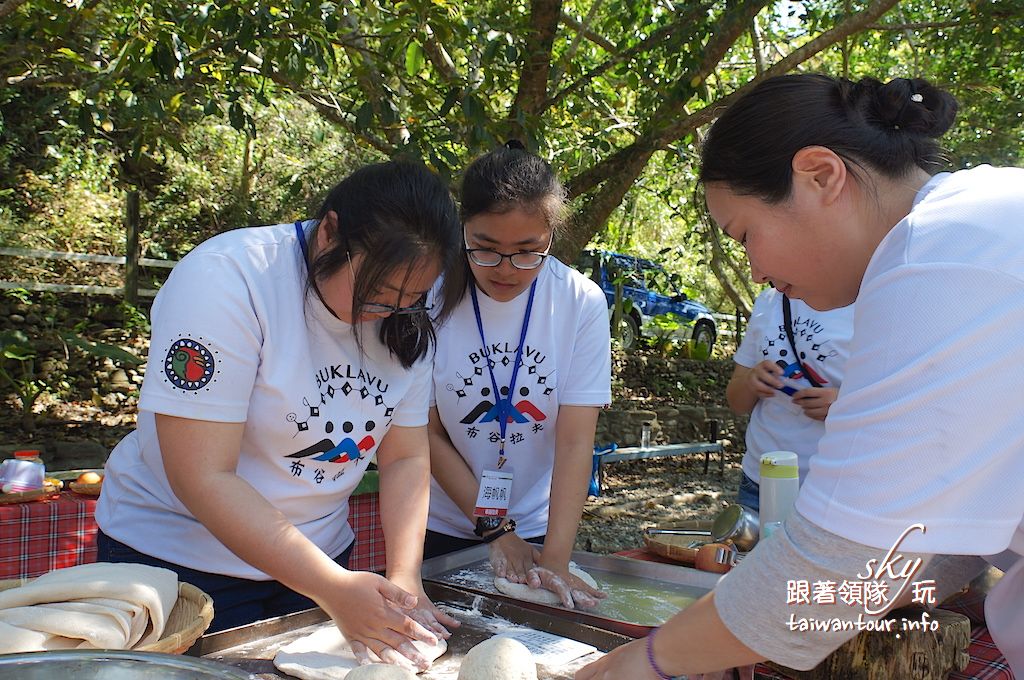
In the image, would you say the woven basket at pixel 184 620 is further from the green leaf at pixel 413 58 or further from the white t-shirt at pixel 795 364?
the green leaf at pixel 413 58

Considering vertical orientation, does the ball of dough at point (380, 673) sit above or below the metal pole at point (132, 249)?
below

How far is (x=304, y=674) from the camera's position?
57.2 inches

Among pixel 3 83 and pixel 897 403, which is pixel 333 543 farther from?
pixel 3 83

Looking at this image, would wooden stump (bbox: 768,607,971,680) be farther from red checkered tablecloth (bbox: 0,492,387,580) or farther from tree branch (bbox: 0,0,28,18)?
tree branch (bbox: 0,0,28,18)

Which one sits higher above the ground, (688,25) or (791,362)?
(688,25)

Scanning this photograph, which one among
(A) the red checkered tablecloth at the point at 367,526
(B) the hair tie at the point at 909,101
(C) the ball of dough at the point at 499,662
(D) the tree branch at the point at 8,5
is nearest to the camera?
(B) the hair tie at the point at 909,101

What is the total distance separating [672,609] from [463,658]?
1.97 ft

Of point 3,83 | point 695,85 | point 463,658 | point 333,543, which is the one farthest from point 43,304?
point 463,658

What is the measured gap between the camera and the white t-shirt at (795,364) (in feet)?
8.79

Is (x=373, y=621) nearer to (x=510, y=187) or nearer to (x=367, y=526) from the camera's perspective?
(x=510, y=187)

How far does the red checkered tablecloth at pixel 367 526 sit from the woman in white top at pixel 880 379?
7.55 feet

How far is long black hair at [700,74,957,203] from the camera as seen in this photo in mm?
1259

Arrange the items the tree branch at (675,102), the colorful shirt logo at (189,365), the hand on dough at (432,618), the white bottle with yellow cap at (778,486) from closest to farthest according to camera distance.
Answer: the colorful shirt logo at (189,365), the hand on dough at (432,618), the white bottle with yellow cap at (778,486), the tree branch at (675,102)

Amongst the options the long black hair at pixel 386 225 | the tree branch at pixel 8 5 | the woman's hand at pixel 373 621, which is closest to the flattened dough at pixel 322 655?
the woman's hand at pixel 373 621
